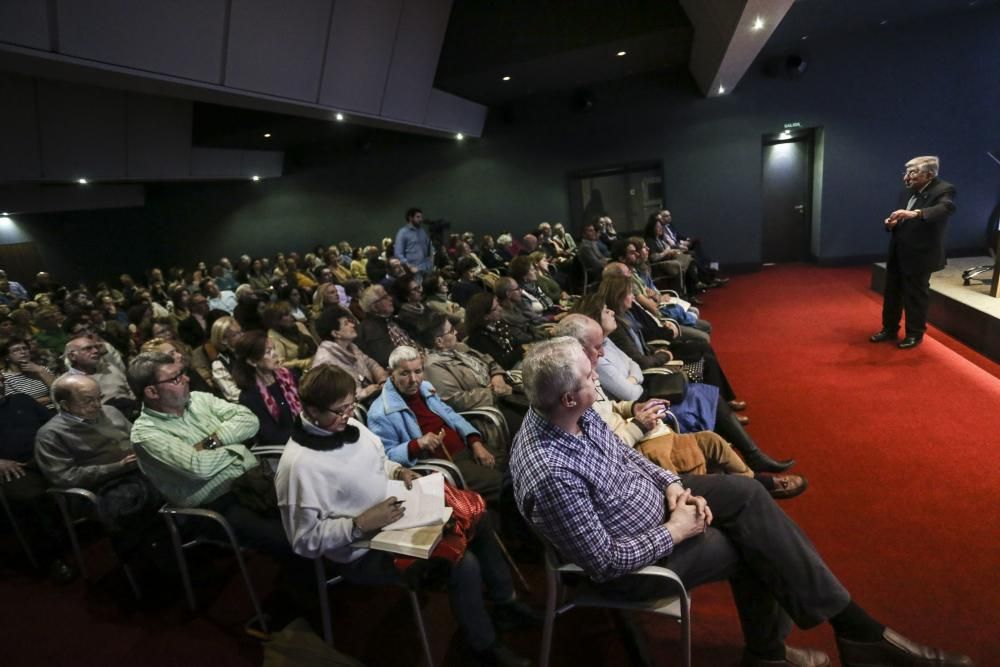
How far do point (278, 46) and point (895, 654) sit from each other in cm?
541

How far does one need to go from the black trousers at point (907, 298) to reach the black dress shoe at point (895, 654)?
3.50m

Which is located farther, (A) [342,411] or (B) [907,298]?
(B) [907,298]

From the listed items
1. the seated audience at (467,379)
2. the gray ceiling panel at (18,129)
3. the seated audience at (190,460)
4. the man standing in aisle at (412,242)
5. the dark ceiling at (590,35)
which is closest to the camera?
the seated audience at (190,460)

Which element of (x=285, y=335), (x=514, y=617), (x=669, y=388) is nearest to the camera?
(x=514, y=617)

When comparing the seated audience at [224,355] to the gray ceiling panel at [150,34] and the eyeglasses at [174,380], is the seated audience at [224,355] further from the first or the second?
the gray ceiling panel at [150,34]

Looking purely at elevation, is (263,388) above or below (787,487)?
above

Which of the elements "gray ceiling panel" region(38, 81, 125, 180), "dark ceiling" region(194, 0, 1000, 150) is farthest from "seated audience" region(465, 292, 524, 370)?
"gray ceiling panel" region(38, 81, 125, 180)

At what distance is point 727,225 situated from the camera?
28.2ft

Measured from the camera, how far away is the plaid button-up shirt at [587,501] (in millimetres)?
1385

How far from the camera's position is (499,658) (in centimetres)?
→ 176

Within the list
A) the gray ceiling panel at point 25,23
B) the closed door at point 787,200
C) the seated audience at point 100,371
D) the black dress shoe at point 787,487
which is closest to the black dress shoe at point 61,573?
the seated audience at point 100,371

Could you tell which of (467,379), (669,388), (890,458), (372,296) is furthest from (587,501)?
(372,296)

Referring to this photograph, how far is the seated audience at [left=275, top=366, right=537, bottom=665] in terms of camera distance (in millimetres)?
1658

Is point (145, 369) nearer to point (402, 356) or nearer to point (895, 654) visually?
point (402, 356)
